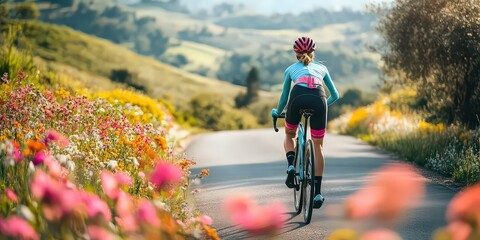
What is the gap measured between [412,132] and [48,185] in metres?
18.0

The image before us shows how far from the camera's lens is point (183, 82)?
14325 cm

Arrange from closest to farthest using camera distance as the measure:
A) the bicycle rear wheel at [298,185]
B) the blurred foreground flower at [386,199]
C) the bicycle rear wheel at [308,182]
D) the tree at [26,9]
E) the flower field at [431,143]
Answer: the blurred foreground flower at [386,199] → the bicycle rear wheel at [308,182] → the bicycle rear wheel at [298,185] → the flower field at [431,143] → the tree at [26,9]

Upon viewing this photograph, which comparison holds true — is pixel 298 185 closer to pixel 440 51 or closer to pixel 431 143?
pixel 431 143

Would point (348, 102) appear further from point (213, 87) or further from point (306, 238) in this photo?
point (306, 238)

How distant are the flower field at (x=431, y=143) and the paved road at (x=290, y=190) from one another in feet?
1.75

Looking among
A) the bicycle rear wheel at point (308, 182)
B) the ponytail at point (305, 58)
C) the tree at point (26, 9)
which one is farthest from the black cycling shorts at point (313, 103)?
the tree at point (26, 9)

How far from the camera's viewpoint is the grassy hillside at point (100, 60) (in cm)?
11919

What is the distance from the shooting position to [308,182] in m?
8.83

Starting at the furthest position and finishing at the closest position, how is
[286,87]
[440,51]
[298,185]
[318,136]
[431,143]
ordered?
[440,51] → [431,143] → [298,185] → [286,87] → [318,136]

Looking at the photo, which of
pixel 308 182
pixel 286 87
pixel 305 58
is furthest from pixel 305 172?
pixel 305 58

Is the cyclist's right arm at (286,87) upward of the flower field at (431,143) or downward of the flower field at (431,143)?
upward

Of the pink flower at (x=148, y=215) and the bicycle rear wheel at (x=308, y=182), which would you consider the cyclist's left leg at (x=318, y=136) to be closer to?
the bicycle rear wheel at (x=308, y=182)

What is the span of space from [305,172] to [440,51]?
951 cm

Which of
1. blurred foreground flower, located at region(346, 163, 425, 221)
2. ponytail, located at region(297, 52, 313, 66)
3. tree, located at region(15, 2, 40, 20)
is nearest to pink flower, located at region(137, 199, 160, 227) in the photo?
blurred foreground flower, located at region(346, 163, 425, 221)
